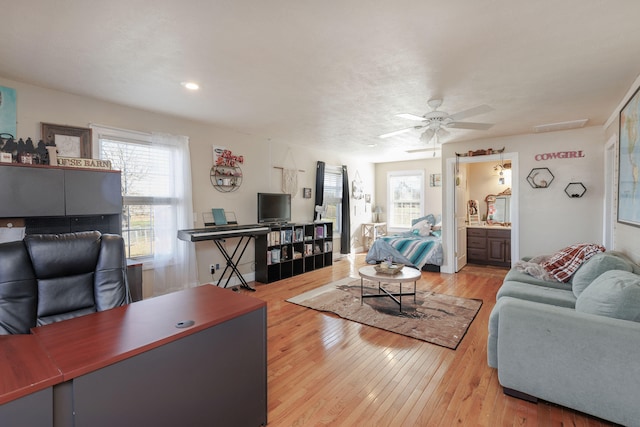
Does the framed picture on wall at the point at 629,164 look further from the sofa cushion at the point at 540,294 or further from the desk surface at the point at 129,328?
the desk surface at the point at 129,328

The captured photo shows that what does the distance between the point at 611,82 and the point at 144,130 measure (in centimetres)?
500

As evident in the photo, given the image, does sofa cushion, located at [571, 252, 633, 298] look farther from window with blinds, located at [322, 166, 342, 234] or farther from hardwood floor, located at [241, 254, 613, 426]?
window with blinds, located at [322, 166, 342, 234]

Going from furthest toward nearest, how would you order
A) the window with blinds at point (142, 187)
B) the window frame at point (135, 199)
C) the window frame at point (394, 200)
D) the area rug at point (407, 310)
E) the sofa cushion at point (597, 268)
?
the window frame at point (394, 200)
the window with blinds at point (142, 187)
the window frame at point (135, 199)
the area rug at point (407, 310)
the sofa cushion at point (597, 268)

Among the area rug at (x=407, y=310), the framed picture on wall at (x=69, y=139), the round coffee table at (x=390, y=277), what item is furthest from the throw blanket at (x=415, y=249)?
the framed picture on wall at (x=69, y=139)

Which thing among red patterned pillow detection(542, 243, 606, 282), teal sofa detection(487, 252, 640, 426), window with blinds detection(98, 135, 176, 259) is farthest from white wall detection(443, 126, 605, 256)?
window with blinds detection(98, 135, 176, 259)

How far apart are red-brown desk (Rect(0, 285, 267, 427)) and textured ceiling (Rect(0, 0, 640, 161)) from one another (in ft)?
5.75

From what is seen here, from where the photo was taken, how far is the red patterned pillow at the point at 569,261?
312 centimetres

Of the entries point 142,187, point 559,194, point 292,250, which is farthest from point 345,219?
point 142,187

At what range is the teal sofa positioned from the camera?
171 centimetres

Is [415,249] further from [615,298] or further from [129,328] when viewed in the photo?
[129,328]

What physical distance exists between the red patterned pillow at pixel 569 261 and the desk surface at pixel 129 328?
3193mm

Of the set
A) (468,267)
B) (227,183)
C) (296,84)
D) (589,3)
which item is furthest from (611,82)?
(227,183)

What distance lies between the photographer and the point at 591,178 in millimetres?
4422

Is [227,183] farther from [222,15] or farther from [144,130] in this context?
[222,15]
